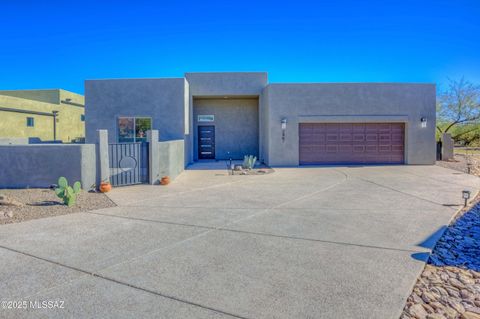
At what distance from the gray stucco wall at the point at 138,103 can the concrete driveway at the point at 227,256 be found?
742 cm

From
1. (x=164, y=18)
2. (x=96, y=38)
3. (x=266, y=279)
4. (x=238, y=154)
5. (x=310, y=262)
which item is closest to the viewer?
(x=266, y=279)

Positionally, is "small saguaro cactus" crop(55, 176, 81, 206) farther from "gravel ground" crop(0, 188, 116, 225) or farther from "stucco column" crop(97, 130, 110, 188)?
"stucco column" crop(97, 130, 110, 188)

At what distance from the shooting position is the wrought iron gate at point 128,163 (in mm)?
9438

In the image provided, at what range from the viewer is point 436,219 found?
5.89m

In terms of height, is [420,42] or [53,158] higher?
[420,42]

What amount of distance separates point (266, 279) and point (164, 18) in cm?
1363

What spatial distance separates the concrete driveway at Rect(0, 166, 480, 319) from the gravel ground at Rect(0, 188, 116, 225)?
426mm

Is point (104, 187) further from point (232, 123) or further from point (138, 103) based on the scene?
point (232, 123)

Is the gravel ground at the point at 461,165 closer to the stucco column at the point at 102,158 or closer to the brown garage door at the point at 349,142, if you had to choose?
the brown garage door at the point at 349,142

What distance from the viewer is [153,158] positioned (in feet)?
32.7

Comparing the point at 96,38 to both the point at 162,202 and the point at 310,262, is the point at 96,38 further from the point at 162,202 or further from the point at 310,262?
the point at 310,262

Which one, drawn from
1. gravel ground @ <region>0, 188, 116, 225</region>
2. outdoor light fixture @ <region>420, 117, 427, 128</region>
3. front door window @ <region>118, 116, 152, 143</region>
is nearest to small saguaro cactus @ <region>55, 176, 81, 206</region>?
gravel ground @ <region>0, 188, 116, 225</region>

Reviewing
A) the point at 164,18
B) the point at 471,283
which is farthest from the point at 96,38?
the point at 471,283

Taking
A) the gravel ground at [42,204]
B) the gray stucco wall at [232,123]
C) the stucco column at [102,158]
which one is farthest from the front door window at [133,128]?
the gravel ground at [42,204]
